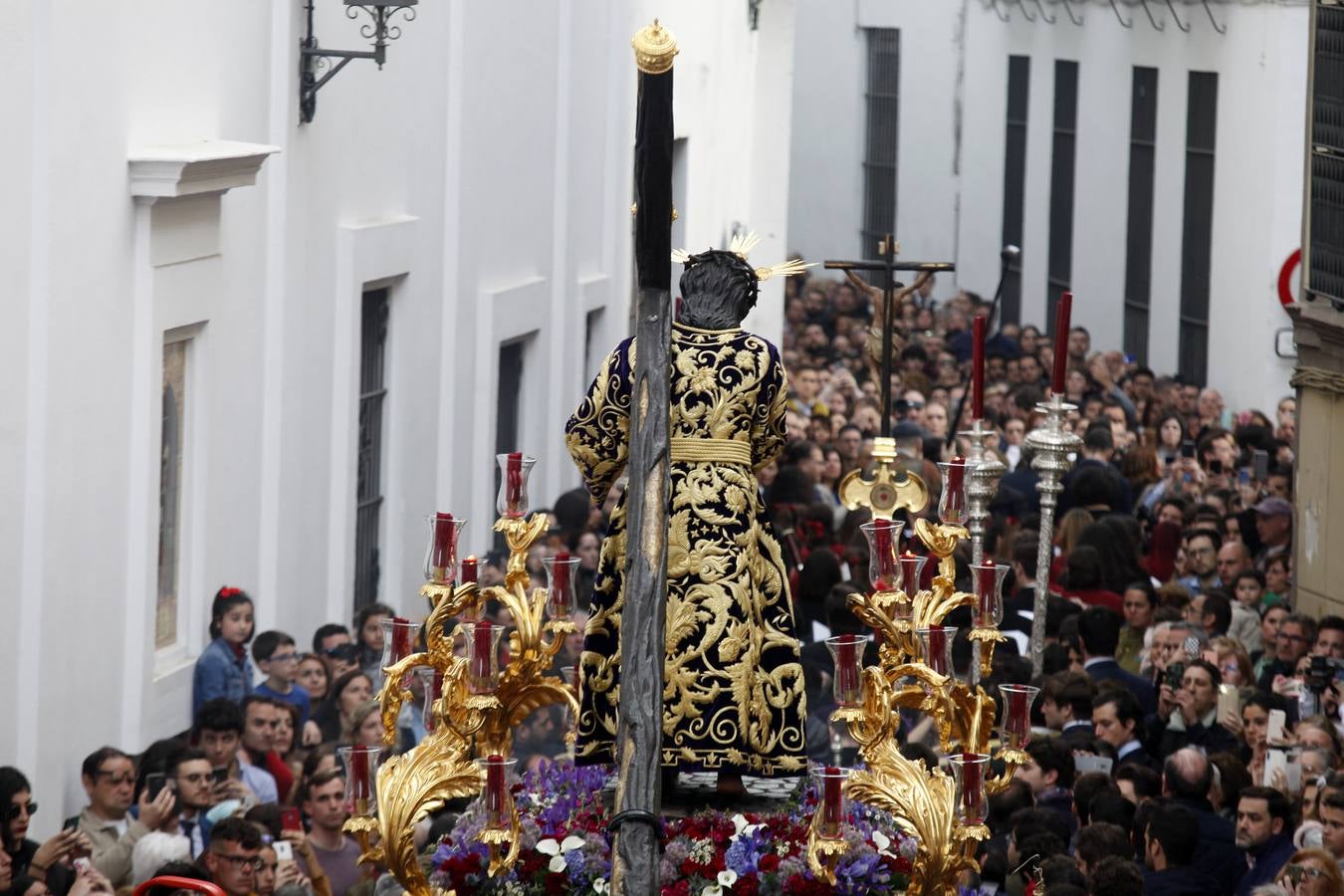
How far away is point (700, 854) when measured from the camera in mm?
6859

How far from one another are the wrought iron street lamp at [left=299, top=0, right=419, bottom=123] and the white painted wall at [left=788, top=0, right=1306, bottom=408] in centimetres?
1189

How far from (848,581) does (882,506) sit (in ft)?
8.82

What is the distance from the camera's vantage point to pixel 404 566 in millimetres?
14961

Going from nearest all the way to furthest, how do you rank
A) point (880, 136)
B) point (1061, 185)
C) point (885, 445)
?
point (885, 445), point (1061, 185), point (880, 136)

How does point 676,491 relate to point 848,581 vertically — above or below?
above

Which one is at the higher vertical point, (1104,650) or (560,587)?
(560,587)

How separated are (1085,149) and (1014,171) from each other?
3.81m

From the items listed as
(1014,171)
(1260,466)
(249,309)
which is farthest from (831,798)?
(1014,171)

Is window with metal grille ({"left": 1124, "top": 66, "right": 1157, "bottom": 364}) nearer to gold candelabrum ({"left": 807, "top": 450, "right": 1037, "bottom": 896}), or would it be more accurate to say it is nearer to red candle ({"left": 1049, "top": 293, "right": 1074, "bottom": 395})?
red candle ({"left": 1049, "top": 293, "right": 1074, "bottom": 395})

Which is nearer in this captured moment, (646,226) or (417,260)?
(646,226)

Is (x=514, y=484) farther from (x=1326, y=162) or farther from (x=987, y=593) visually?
(x=1326, y=162)

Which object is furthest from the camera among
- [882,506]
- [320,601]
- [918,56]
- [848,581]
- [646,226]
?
[918,56]

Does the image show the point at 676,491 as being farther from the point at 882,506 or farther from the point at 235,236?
the point at 235,236

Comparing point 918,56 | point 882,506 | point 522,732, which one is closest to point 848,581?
point 522,732
